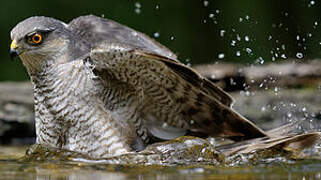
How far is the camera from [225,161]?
4.14m

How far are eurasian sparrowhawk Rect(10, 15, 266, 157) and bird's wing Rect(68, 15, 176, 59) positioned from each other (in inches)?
0.6

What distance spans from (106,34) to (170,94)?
794 mm

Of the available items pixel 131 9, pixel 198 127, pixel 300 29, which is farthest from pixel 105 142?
pixel 300 29

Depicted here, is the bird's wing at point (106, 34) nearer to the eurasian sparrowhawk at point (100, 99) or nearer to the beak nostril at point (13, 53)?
the eurasian sparrowhawk at point (100, 99)

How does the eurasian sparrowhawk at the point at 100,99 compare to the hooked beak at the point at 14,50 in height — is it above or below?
below

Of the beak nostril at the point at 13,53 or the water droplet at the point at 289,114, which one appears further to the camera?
the water droplet at the point at 289,114

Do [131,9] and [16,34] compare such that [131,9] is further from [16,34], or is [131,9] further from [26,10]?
[16,34]

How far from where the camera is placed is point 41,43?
4715mm

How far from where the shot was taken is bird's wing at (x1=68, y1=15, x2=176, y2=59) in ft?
16.0

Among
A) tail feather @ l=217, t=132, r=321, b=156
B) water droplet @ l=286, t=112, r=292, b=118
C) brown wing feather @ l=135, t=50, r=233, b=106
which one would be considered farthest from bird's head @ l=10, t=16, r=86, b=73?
water droplet @ l=286, t=112, r=292, b=118

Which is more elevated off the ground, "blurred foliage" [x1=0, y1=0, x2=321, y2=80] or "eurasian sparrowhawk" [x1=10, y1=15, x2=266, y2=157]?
"blurred foliage" [x1=0, y1=0, x2=321, y2=80]

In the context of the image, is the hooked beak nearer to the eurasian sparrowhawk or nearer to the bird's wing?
the eurasian sparrowhawk

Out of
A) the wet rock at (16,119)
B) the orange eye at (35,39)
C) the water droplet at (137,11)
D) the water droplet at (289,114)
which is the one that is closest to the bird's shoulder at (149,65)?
the orange eye at (35,39)

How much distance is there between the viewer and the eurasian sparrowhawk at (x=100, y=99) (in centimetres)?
456
